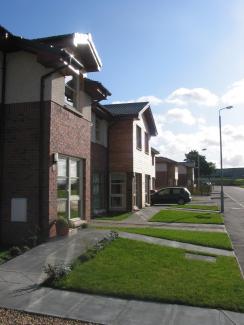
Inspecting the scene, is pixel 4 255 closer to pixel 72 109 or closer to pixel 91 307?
pixel 91 307

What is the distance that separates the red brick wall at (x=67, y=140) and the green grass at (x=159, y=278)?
98.9 inches

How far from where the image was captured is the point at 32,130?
1141 centimetres

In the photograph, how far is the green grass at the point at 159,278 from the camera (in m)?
6.74

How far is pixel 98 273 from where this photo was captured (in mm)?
7934

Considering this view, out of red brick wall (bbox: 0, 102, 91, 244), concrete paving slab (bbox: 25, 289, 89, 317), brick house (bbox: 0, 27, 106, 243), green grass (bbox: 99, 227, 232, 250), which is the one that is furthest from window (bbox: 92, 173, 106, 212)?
concrete paving slab (bbox: 25, 289, 89, 317)

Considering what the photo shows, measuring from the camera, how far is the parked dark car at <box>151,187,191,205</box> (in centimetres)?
3322

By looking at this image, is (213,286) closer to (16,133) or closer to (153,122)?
(16,133)

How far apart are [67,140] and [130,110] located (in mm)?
12067

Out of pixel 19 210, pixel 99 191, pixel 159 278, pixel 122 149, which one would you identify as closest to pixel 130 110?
pixel 122 149

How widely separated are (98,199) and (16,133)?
1052 centimetres

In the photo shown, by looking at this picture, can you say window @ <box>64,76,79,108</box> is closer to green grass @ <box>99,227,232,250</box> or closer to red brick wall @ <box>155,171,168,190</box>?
green grass @ <box>99,227,232,250</box>

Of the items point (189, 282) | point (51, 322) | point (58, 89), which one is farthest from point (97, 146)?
point (51, 322)

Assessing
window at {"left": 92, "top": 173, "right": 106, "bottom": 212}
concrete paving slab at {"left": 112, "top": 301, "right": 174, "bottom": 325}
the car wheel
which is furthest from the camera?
the car wheel

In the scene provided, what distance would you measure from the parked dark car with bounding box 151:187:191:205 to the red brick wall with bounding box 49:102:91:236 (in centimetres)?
1930
